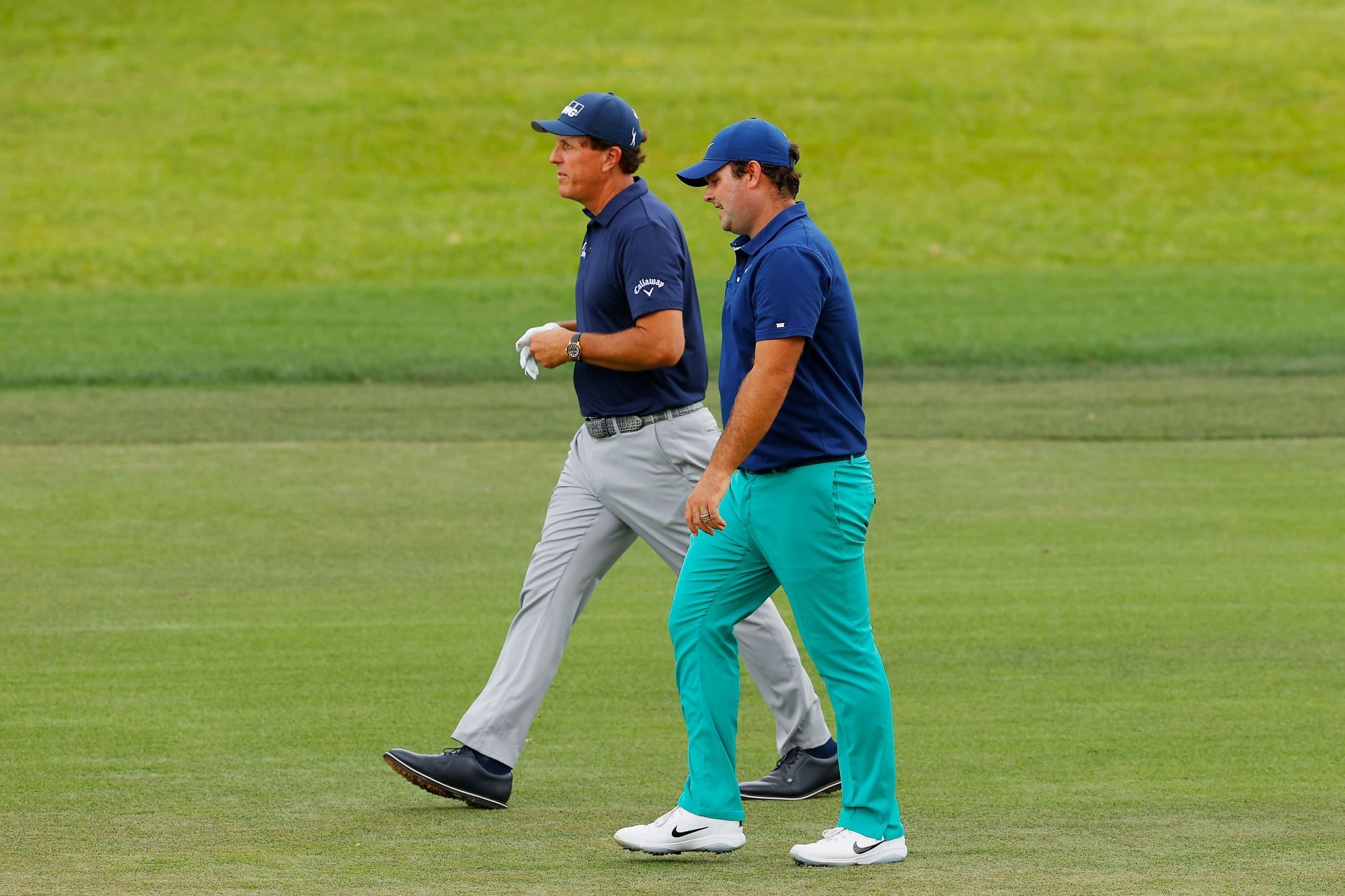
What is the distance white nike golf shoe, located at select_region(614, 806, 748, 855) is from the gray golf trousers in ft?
3.14

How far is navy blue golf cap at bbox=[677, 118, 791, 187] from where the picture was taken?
561 centimetres

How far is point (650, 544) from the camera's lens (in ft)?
21.4

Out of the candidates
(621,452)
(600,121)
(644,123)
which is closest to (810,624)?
(621,452)

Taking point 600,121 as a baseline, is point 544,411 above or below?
below

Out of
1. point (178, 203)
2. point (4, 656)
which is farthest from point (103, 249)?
point (4, 656)

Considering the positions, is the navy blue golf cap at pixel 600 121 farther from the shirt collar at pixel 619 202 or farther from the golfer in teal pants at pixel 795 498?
the golfer in teal pants at pixel 795 498

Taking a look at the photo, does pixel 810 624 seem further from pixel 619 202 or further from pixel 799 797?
pixel 619 202

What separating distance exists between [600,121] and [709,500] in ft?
5.31

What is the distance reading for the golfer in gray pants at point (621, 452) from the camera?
644 centimetres

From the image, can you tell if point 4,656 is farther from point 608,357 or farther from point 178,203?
point 178,203

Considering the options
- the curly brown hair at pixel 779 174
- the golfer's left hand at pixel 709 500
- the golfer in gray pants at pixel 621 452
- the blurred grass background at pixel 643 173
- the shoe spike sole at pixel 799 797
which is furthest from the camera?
the blurred grass background at pixel 643 173

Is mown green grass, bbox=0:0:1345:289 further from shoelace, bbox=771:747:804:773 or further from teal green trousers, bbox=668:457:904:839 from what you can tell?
teal green trousers, bbox=668:457:904:839

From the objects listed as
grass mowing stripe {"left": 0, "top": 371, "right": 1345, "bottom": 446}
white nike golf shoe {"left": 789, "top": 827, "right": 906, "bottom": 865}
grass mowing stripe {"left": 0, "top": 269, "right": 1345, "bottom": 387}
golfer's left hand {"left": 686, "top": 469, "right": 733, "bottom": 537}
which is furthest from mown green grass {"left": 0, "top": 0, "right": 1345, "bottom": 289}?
white nike golf shoe {"left": 789, "top": 827, "right": 906, "bottom": 865}

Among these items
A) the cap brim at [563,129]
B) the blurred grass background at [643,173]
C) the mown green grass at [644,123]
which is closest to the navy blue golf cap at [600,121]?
the cap brim at [563,129]
